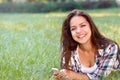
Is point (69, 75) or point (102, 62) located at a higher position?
point (102, 62)

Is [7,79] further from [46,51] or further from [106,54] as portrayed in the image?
[46,51]

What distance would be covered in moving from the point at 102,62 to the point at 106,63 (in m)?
0.05

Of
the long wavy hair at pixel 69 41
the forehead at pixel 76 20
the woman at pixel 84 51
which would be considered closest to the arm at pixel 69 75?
the woman at pixel 84 51

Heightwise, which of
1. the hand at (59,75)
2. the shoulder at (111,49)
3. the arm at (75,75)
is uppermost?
the shoulder at (111,49)

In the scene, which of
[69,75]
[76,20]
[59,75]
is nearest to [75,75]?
[69,75]

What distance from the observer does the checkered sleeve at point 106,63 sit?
4.60 metres

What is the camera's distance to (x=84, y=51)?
4.84 meters

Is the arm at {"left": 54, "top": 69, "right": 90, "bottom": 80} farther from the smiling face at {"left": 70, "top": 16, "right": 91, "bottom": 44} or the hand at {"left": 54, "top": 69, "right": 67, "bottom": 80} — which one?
the smiling face at {"left": 70, "top": 16, "right": 91, "bottom": 44}

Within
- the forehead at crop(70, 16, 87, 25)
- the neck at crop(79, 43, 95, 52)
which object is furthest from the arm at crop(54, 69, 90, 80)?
the forehead at crop(70, 16, 87, 25)

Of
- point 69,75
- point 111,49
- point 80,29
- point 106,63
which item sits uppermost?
point 80,29

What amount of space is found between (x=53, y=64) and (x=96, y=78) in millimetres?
901

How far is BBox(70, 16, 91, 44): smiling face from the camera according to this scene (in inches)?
180

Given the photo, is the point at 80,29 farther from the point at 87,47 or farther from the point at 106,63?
the point at 106,63

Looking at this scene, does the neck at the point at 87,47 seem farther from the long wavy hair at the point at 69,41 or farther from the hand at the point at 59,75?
the hand at the point at 59,75
